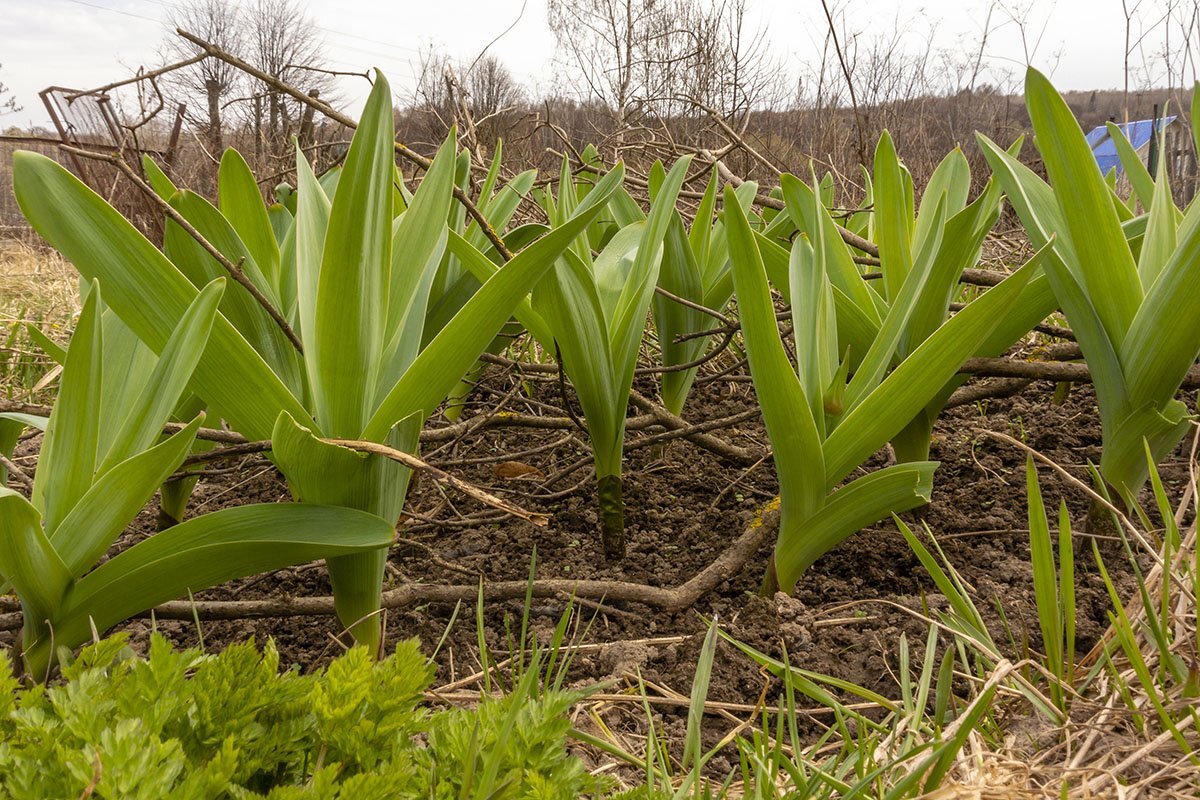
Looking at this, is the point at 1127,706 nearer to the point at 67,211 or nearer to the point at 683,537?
the point at 683,537

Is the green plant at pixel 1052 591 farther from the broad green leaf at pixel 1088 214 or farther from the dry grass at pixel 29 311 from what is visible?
the dry grass at pixel 29 311

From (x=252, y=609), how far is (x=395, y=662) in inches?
22.0

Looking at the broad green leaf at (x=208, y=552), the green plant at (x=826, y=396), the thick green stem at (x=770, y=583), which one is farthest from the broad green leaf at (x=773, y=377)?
the broad green leaf at (x=208, y=552)

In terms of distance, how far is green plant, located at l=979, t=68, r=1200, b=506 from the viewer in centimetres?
105

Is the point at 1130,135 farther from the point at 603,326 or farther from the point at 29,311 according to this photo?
the point at 29,311

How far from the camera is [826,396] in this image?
39.6 inches

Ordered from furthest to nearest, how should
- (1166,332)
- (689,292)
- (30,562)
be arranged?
(689,292), (1166,332), (30,562)

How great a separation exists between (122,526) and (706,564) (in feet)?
2.56

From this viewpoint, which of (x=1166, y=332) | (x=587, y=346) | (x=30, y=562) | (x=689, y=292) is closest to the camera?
(x=30, y=562)

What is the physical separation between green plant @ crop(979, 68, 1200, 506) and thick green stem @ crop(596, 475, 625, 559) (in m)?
0.68

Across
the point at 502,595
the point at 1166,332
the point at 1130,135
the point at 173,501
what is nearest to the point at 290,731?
the point at 502,595

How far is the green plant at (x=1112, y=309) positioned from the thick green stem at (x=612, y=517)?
26.6 inches

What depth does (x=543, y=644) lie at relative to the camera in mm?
1036

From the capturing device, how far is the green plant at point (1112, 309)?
1.05 metres
